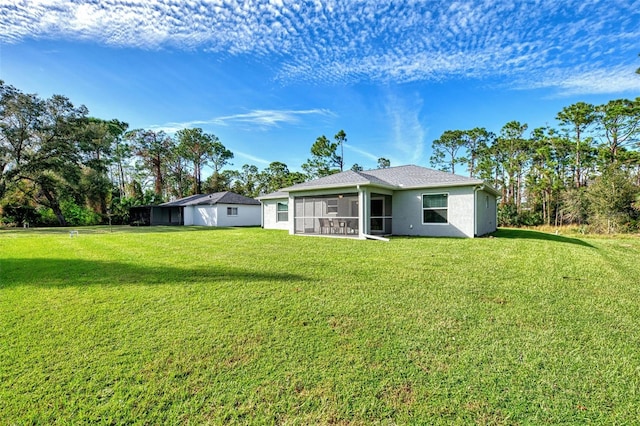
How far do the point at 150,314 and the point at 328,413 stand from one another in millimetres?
2787

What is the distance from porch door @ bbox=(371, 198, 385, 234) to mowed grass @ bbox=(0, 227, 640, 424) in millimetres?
8117

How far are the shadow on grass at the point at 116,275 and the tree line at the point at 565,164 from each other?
71.5 feet

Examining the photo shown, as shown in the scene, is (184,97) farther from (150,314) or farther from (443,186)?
(150,314)

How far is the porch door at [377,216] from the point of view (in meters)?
13.8

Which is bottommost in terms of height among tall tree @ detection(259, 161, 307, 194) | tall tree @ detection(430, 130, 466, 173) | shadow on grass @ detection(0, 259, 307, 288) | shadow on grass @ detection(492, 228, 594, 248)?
shadow on grass @ detection(0, 259, 307, 288)

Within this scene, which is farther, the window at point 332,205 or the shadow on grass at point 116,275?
the window at point 332,205

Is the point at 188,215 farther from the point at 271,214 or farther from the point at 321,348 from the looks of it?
the point at 321,348

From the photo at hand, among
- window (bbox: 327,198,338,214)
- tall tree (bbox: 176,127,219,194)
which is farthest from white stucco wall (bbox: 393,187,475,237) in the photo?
tall tree (bbox: 176,127,219,194)

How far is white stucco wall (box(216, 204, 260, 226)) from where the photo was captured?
929 inches

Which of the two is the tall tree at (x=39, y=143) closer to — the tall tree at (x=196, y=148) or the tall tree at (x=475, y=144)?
the tall tree at (x=196, y=148)

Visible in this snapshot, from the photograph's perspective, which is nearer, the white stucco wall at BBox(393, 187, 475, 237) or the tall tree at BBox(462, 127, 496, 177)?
the white stucco wall at BBox(393, 187, 475, 237)

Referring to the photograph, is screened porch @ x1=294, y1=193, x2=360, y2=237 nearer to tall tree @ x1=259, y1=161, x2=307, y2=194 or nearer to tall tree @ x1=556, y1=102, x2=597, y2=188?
tall tree @ x1=259, y1=161, x2=307, y2=194

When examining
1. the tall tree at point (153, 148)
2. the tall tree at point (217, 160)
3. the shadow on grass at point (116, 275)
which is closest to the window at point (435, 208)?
the shadow on grass at point (116, 275)

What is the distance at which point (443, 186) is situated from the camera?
12094mm
